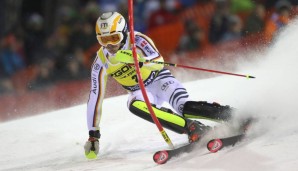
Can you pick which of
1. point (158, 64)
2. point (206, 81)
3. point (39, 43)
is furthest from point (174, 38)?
point (158, 64)

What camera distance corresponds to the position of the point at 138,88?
309 inches

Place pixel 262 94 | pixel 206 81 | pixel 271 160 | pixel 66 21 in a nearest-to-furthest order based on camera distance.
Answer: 1. pixel 271 160
2. pixel 262 94
3. pixel 206 81
4. pixel 66 21

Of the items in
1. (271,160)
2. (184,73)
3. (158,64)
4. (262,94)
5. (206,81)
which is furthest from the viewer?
(184,73)

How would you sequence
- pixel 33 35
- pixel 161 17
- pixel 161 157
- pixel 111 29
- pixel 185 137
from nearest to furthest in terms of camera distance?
pixel 161 157 → pixel 111 29 → pixel 185 137 → pixel 161 17 → pixel 33 35

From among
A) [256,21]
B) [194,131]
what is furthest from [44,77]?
[194,131]

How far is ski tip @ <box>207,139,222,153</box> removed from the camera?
23.1 feet

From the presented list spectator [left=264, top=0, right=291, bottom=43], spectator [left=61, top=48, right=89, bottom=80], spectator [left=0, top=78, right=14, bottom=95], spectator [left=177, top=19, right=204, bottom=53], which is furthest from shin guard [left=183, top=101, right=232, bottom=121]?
spectator [left=0, top=78, right=14, bottom=95]

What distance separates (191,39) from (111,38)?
4407 mm

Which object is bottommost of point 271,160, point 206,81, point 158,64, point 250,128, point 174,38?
point 271,160

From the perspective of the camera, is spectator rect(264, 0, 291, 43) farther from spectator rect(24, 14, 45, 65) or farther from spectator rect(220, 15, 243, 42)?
spectator rect(24, 14, 45, 65)

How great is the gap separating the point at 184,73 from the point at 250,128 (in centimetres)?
414

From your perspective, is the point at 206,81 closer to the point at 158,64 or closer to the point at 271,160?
the point at 158,64

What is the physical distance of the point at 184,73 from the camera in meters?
11.6

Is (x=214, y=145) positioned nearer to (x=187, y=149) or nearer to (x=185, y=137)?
(x=187, y=149)
